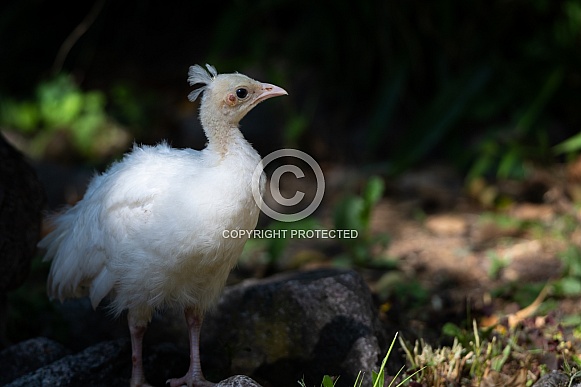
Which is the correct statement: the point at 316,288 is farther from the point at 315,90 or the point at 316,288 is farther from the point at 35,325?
the point at 315,90

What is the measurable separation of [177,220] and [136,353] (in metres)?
0.72

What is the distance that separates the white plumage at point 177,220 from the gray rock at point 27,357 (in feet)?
1.19

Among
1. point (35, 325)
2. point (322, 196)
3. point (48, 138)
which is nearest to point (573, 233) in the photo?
point (322, 196)

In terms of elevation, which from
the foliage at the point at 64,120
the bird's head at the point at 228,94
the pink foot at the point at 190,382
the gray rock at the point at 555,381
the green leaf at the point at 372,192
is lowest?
the pink foot at the point at 190,382

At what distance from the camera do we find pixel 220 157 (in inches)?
116

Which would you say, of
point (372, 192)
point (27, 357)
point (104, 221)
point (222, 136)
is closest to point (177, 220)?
point (222, 136)

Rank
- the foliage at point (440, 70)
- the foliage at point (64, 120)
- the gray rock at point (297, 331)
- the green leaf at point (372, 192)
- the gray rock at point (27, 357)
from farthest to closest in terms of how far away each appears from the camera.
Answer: the foliage at point (64, 120) → the foliage at point (440, 70) → the green leaf at point (372, 192) → the gray rock at point (27, 357) → the gray rock at point (297, 331)

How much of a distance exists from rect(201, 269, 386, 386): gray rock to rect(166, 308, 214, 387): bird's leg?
0.74 feet

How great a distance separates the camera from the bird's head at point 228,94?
300 cm

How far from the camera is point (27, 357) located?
3469 millimetres

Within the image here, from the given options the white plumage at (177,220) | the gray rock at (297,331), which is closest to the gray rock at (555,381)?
the gray rock at (297,331)

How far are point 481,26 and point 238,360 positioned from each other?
4005 mm

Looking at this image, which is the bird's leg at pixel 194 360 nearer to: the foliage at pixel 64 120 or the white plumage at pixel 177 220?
the white plumage at pixel 177 220

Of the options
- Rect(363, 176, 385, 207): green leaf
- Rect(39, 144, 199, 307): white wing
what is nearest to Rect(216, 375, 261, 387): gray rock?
Rect(39, 144, 199, 307): white wing
